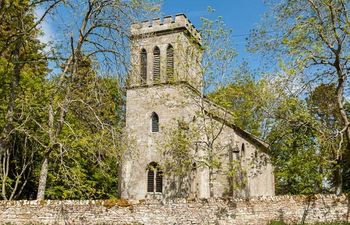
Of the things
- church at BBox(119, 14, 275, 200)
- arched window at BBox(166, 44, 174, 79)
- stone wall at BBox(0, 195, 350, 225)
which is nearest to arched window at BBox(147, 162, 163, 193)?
church at BBox(119, 14, 275, 200)

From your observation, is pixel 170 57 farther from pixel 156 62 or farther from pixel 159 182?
pixel 159 182

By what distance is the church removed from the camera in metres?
24.6

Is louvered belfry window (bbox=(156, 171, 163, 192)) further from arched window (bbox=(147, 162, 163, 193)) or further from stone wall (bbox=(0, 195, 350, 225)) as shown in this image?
stone wall (bbox=(0, 195, 350, 225))

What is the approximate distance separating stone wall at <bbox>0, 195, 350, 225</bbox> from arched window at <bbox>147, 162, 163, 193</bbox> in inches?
407

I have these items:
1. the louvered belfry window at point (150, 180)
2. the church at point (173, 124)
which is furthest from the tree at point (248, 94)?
the louvered belfry window at point (150, 180)

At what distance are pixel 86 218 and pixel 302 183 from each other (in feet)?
64.9

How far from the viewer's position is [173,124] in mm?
27422

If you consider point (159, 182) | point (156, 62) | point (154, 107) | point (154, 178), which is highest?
point (156, 62)

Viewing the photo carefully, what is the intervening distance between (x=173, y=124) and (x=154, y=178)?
3.73m

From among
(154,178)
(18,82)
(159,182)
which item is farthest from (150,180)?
(18,82)

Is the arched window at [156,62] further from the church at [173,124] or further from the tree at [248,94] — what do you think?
the tree at [248,94]

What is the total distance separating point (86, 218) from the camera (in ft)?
55.3

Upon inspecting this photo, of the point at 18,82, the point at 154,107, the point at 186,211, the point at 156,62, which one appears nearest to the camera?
the point at 186,211

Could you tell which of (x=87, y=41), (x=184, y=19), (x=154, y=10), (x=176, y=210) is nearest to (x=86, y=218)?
(x=176, y=210)
